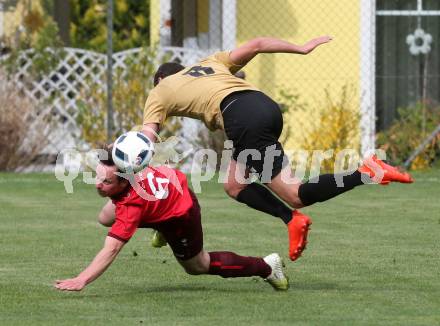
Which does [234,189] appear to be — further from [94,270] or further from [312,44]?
[94,270]

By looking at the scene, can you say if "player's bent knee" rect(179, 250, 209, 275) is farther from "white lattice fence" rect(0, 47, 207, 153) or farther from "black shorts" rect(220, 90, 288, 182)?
"white lattice fence" rect(0, 47, 207, 153)

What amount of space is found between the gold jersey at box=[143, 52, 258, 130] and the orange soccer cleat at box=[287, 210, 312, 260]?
103 centimetres

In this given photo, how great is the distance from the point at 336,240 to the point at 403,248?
0.75 meters

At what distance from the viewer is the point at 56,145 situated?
60.6 ft

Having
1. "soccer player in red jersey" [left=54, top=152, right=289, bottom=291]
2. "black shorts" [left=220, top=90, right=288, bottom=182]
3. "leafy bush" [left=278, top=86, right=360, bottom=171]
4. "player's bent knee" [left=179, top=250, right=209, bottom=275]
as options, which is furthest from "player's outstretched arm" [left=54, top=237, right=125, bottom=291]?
"leafy bush" [left=278, top=86, right=360, bottom=171]

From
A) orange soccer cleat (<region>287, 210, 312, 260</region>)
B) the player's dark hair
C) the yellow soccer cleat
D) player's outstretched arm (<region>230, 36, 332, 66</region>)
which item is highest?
player's outstretched arm (<region>230, 36, 332, 66</region>)

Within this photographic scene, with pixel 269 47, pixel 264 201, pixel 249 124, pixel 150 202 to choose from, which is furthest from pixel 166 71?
pixel 150 202

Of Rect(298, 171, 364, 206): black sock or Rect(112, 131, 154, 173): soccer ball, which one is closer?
Rect(112, 131, 154, 173): soccer ball

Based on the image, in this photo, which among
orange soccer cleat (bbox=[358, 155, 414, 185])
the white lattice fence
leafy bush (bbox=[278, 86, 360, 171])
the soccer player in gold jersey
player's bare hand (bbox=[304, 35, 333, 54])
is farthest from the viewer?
the white lattice fence

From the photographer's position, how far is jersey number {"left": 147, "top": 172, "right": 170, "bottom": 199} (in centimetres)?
809

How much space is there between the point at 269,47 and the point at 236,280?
1670 mm

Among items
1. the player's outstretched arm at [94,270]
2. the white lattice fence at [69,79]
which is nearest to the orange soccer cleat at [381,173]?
the player's outstretched arm at [94,270]

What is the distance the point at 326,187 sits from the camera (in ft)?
30.3

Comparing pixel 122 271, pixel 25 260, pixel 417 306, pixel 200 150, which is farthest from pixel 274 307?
pixel 200 150
